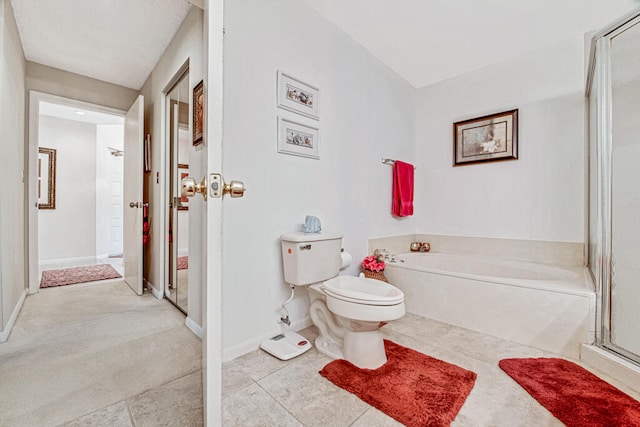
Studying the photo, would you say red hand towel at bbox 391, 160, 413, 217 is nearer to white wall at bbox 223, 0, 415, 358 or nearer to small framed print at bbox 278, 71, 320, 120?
white wall at bbox 223, 0, 415, 358

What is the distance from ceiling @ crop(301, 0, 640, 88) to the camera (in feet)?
6.51

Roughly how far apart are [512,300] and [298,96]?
6.80 ft

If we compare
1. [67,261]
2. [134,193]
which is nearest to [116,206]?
[67,261]

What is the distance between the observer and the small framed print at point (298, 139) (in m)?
1.85

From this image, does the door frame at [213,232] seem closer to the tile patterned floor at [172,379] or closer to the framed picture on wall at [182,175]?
the tile patterned floor at [172,379]

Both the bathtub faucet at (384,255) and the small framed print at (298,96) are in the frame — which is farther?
the bathtub faucet at (384,255)

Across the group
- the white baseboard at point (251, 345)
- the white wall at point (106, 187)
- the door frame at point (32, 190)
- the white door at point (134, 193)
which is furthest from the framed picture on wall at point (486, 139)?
the white wall at point (106, 187)

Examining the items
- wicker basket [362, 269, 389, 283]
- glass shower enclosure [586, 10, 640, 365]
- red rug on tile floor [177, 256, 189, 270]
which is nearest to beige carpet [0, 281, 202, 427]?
red rug on tile floor [177, 256, 189, 270]

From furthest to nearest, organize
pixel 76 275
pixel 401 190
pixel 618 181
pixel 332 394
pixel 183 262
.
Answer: pixel 76 275
pixel 401 190
pixel 183 262
pixel 618 181
pixel 332 394

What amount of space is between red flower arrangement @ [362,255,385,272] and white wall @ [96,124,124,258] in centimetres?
405

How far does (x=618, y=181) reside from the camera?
1666mm

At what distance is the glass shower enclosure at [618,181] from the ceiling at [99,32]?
282cm

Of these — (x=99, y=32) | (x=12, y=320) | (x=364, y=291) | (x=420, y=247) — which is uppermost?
(x=99, y=32)

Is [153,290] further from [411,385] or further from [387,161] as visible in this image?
[387,161]
